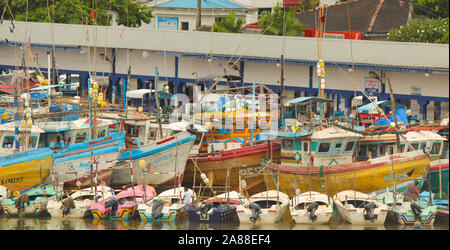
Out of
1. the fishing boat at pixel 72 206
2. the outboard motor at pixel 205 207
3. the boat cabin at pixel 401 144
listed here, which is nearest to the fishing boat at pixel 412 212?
the boat cabin at pixel 401 144

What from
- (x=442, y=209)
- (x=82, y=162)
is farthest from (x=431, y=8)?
(x=82, y=162)

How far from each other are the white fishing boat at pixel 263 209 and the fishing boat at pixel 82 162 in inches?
217

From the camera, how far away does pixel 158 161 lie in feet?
103

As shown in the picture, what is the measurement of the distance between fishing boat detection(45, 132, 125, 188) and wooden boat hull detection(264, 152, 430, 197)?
17.8ft

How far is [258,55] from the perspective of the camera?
41.7 metres

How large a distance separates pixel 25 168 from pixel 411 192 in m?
12.0

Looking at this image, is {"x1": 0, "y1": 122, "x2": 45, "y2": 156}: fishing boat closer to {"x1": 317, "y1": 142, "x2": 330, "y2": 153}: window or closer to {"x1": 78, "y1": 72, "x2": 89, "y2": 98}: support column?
{"x1": 317, "y1": 142, "x2": 330, "y2": 153}: window

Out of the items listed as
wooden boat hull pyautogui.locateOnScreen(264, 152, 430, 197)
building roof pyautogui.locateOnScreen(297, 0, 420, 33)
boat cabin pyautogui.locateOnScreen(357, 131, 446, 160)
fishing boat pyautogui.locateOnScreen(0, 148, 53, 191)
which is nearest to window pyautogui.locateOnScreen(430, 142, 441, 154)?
boat cabin pyautogui.locateOnScreen(357, 131, 446, 160)

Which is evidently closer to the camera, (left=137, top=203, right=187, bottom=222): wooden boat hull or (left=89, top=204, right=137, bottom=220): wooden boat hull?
(left=137, top=203, right=187, bottom=222): wooden boat hull

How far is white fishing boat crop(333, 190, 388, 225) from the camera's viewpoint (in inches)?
1044

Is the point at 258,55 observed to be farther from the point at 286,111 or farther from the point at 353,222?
the point at 353,222

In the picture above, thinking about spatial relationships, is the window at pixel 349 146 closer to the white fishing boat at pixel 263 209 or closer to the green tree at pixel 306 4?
the white fishing boat at pixel 263 209

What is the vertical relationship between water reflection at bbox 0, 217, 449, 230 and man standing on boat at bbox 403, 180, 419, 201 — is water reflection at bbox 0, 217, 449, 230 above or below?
below

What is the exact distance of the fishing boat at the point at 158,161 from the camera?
102 feet
